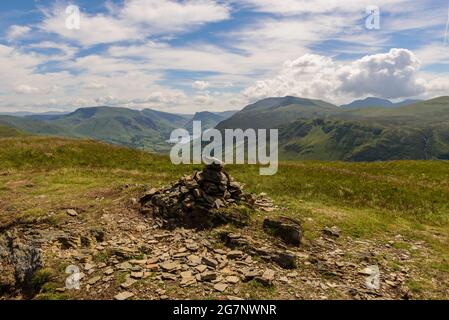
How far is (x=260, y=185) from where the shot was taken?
1097 inches

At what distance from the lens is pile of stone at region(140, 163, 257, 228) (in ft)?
57.5

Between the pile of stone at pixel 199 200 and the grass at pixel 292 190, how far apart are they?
276cm

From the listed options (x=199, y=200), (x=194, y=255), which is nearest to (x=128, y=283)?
(x=194, y=255)

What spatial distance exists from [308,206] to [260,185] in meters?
6.17

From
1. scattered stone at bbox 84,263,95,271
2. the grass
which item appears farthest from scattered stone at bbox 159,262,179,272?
the grass

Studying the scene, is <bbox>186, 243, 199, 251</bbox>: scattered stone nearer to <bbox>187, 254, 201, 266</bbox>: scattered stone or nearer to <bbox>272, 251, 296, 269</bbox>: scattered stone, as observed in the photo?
<bbox>187, 254, 201, 266</bbox>: scattered stone

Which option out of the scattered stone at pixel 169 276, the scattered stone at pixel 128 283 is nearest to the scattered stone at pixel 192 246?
the scattered stone at pixel 169 276

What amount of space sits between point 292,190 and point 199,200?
10.4m

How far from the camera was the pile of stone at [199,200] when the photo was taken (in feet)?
57.5

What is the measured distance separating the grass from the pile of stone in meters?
2.76

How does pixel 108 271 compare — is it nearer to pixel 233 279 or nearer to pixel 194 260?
pixel 194 260

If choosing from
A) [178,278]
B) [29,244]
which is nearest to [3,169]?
[29,244]

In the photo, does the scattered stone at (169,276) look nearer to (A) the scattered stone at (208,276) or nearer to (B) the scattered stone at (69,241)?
(A) the scattered stone at (208,276)

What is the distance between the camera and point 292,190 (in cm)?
2661
